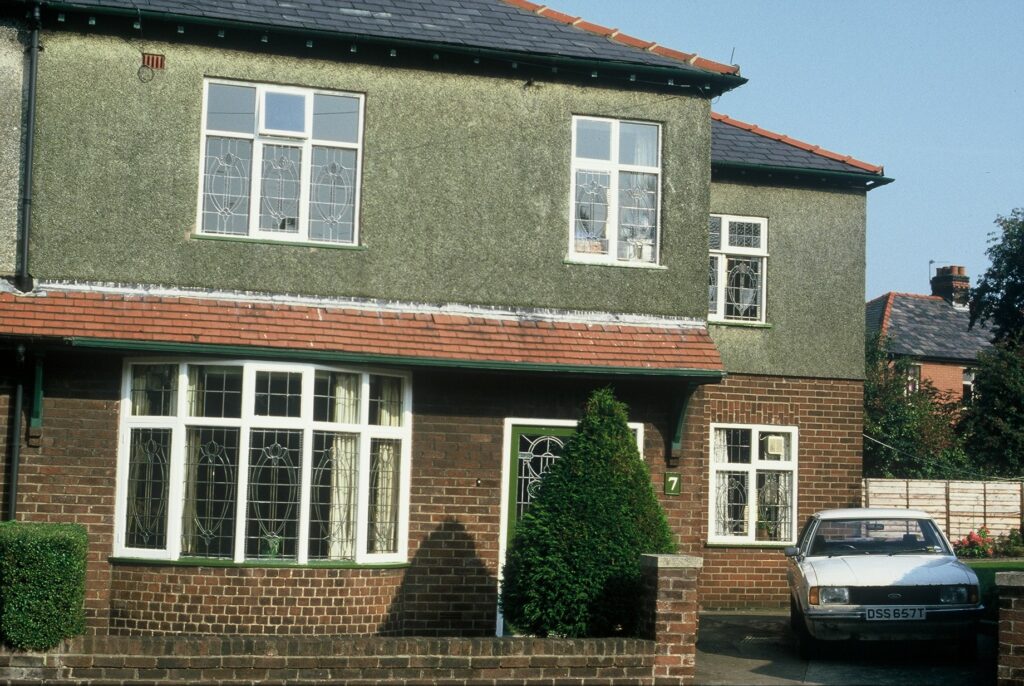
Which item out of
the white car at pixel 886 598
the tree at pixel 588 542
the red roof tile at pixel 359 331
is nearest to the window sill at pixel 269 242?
the red roof tile at pixel 359 331

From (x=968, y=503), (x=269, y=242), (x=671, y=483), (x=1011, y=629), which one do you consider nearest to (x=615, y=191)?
(x=671, y=483)

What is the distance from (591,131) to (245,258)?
431 centimetres

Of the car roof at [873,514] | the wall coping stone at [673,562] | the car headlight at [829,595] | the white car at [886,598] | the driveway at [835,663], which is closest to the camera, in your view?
the wall coping stone at [673,562]

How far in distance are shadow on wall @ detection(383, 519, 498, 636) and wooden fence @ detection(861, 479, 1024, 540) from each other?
13.5 meters

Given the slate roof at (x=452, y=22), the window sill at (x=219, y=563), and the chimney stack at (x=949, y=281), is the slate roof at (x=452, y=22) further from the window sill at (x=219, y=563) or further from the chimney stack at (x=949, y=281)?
the chimney stack at (x=949, y=281)

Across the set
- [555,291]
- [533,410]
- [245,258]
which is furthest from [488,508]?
[245,258]

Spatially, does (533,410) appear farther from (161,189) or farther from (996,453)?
(996,453)

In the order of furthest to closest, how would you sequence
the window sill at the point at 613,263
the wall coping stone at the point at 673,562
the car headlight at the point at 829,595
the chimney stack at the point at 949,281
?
the chimney stack at the point at 949,281 < the window sill at the point at 613,263 < the car headlight at the point at 829,595 < the wall coping stone at the point at 673,562

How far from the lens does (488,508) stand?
15.5 m

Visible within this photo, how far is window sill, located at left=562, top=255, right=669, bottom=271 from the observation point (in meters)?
16.0

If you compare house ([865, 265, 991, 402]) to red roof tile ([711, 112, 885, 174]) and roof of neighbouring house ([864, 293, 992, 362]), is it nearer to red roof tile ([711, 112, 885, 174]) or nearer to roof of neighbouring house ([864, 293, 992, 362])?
roof of neighbouring house ([864, 293, 992, 362])

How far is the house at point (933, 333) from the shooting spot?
50.1 m

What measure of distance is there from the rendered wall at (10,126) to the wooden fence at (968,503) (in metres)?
17.8

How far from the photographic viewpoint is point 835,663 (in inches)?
550
